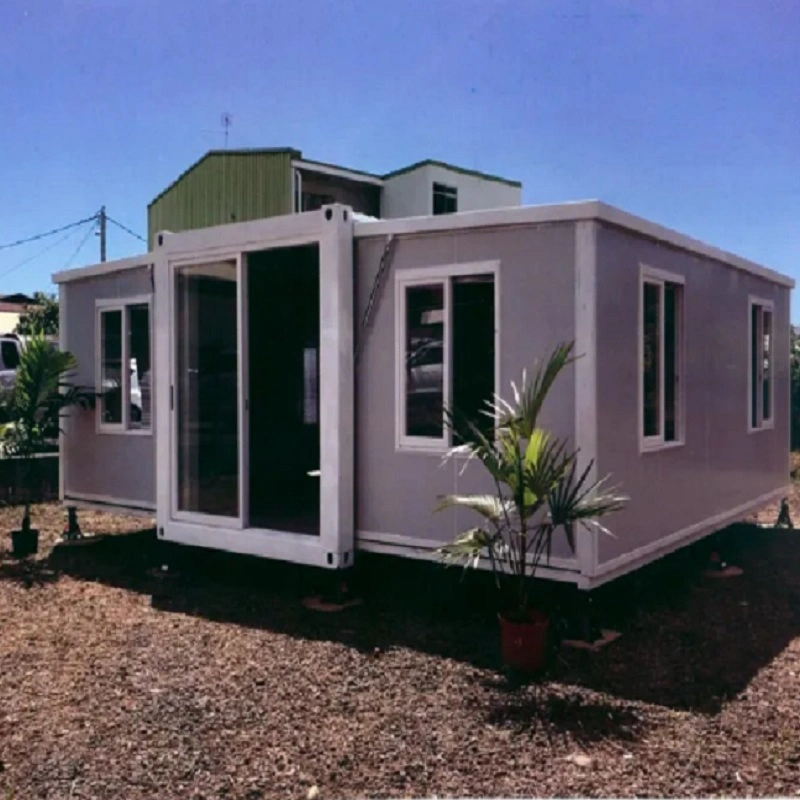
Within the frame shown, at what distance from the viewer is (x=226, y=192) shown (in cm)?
1817

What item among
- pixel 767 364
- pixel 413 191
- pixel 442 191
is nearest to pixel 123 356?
pixel 767 364

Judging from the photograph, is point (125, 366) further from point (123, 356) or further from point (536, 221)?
point (536, 221)

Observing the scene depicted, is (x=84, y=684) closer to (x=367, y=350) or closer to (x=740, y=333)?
(x=367, y=350)

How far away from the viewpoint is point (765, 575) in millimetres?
7379

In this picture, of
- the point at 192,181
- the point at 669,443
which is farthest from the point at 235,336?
the point at 192,181

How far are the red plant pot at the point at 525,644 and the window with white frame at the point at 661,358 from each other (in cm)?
178

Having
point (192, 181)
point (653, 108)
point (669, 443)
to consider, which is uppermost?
point (192, 181)

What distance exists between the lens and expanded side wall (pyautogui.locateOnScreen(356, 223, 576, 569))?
5449mm

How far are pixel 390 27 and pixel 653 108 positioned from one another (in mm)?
2714

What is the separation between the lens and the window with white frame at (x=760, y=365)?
8.34 meters

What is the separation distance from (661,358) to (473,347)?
56.0 inches

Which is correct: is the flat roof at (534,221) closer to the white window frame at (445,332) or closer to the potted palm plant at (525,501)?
the white window frame at (445,332)

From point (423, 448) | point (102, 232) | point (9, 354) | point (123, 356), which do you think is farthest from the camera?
point (102, 232)

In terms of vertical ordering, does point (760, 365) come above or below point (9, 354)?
below
